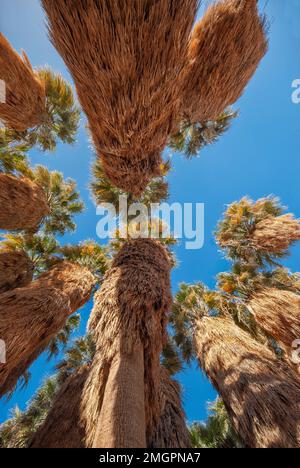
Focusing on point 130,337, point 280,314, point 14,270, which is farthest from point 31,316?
point 280,314

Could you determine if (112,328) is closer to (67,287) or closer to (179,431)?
(179,431)

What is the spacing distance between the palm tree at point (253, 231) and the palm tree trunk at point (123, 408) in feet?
18.0

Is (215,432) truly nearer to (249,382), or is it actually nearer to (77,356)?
(249,382)

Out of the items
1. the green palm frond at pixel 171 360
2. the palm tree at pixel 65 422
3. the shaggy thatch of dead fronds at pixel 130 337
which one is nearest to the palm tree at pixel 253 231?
the green palm frond at pixel 171 360

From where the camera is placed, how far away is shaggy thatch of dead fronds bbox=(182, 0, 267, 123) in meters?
3.61

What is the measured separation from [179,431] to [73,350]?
491 cm

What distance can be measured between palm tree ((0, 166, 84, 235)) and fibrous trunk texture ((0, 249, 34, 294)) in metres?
0.85

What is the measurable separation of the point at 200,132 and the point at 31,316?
6.28 meters

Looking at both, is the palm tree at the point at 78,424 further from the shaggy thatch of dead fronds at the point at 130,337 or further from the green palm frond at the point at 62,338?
the green palm frond at the point at 62,338

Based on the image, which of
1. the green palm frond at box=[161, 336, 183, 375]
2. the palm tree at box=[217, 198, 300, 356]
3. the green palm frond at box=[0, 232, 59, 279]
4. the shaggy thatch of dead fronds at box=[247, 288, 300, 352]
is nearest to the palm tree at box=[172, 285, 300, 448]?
the shaggy thatch of dead fronds at box=[247, 288, 300, 352]

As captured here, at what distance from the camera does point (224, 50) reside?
147 inches

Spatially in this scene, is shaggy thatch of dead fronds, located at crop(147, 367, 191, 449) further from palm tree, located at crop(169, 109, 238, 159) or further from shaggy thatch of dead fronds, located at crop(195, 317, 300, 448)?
palm tree, located at crop(169, 109, 238, 159)
